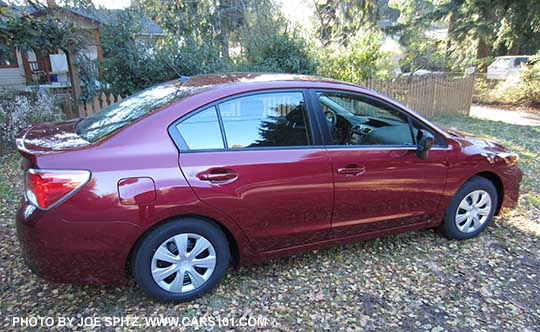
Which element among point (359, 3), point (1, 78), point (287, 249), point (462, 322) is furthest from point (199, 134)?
point (1, 78)

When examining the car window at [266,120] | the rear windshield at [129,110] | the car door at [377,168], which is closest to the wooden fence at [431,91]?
the car door at [377,168]

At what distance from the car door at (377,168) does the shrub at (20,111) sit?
5691 millimetres

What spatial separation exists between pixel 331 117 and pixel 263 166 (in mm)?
891

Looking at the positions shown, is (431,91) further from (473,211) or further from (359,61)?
(473,211)

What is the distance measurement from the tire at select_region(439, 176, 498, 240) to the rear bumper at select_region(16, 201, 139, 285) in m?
2.82

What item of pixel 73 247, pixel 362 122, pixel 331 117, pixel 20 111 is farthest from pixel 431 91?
pixel 73 247

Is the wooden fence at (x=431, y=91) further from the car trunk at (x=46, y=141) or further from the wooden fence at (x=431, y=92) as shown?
the car trunk at (x=46, y=141)

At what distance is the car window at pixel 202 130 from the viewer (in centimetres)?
245

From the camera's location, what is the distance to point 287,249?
2861mm

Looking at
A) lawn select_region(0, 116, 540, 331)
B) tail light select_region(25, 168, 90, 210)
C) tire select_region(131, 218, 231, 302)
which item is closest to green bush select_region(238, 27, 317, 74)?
lawn select_region(0, 116, 540, 331)

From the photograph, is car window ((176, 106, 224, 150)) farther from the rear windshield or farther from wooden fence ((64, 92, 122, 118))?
wooden fence ((64, 92, 122, 118))

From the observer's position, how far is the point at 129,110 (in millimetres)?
2758

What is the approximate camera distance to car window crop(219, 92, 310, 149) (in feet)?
8.50

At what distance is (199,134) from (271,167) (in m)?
0.55
